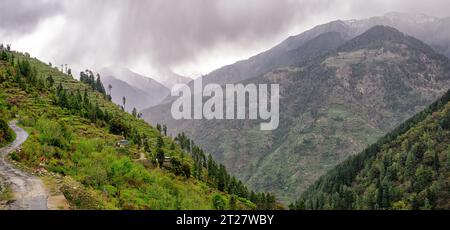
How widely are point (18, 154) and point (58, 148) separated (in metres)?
4.54

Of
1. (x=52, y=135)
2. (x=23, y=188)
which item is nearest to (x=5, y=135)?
(x=52, y=135)

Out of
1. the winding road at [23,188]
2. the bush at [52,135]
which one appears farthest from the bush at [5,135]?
the winding road at [23,188]

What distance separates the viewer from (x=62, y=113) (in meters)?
86.4

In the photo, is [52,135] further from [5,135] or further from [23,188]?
[23,188]

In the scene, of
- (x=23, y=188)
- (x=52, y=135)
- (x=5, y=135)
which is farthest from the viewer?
(x=52, y=135)

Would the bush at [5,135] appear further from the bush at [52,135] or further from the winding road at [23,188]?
the winding road at [23,188]

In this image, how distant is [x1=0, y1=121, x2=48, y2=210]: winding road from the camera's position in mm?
26389

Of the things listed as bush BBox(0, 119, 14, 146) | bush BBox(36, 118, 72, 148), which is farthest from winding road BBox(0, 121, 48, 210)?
bush BBox(36, 118, 72, 148)

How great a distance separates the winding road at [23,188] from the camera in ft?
86.6

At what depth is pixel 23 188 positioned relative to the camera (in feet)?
97.9

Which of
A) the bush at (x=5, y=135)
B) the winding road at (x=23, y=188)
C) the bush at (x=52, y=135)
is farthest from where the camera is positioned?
the bush at (x=52, y=135)

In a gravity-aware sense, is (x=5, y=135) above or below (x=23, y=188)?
above
